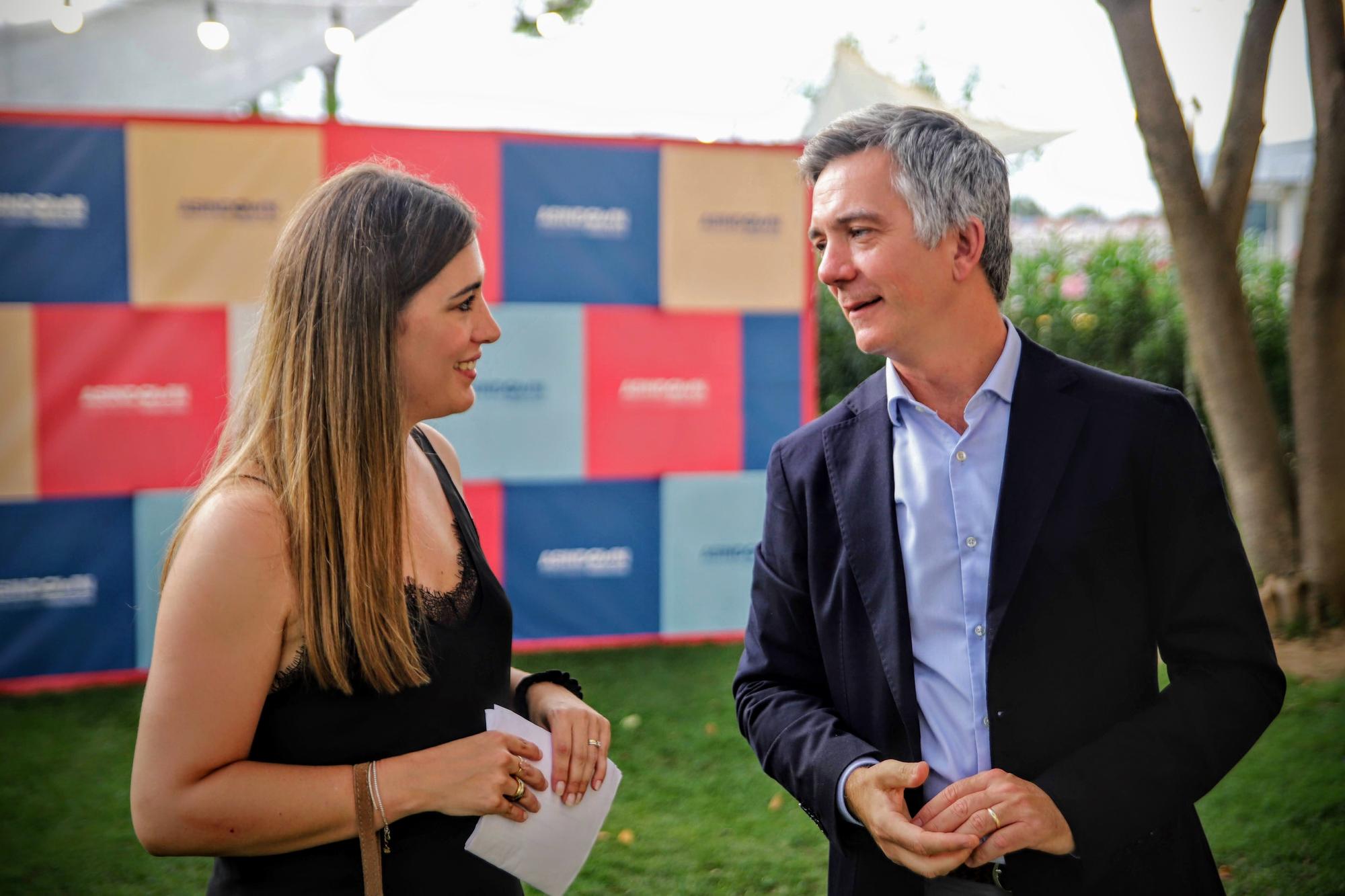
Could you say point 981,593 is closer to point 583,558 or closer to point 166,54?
point 583,558

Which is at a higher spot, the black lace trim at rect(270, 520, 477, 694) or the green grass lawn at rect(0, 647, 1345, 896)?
the black lace trim at rect(270, 520, 477, 694)

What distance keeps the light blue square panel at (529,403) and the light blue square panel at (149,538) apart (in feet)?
4.68

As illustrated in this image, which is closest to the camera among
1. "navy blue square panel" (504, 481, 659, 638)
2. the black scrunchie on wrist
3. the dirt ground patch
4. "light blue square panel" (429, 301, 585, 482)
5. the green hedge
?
the black scrunchie on wrist

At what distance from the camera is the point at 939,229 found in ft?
6.28

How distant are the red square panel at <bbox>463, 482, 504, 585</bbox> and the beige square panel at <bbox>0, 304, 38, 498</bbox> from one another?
6.97 feet

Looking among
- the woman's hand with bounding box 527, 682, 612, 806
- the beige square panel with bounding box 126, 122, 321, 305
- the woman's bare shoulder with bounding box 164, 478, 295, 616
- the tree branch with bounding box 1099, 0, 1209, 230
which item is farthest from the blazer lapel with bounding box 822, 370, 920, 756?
the beige square panel with bounding box 126, 122, 321, 305

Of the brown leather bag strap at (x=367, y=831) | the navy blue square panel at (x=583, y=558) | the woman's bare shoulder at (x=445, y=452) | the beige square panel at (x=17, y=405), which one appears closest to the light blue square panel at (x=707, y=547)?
the navy blue square panel at (x=583, y=558)

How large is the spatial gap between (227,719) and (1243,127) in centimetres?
555

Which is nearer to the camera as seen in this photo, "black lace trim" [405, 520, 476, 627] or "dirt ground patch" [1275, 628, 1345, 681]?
"black lace trim" [405, 520, 476, 627]

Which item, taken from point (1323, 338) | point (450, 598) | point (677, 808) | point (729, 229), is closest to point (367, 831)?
point (450, 598)

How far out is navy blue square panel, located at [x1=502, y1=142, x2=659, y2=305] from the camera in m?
6.08

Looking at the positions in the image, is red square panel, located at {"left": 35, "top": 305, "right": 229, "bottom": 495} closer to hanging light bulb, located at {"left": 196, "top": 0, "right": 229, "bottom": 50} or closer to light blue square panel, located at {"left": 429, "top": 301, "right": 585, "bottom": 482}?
light blue square panel, located at {"left": 429, "top": 301, "right": 585, "bottom": 482}

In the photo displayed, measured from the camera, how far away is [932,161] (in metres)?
1.92

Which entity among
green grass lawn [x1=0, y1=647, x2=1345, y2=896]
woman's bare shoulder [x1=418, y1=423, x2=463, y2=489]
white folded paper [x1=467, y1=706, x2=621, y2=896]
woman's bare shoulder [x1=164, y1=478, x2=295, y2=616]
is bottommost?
green grass lawn [x1=0, y1=647, x2=1345, y2=896]
